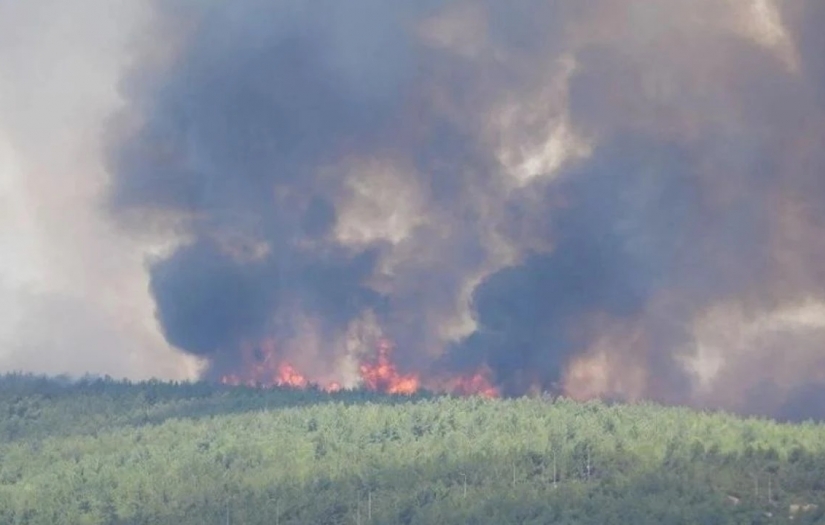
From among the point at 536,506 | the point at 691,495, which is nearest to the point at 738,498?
the point at 691,495

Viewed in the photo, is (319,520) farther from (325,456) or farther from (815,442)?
(815,442)

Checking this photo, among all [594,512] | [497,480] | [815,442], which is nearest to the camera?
[594,512]

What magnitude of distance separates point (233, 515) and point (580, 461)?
111 feet

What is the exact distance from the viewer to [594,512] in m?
156

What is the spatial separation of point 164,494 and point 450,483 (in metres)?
26.1

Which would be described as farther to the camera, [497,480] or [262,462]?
[262,462]

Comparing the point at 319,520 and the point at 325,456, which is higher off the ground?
the point at 325,456

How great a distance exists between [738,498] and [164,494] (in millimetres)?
51679

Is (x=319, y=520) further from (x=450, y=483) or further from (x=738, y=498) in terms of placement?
(x=738, y=498)

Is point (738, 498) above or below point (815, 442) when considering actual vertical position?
below

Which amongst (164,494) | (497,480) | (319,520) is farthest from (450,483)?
(164,494)

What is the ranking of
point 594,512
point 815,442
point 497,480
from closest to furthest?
point 594,512
point 497,480
point 815,442

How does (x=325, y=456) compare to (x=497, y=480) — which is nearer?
(x=497, y=480)

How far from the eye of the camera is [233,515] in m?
165
